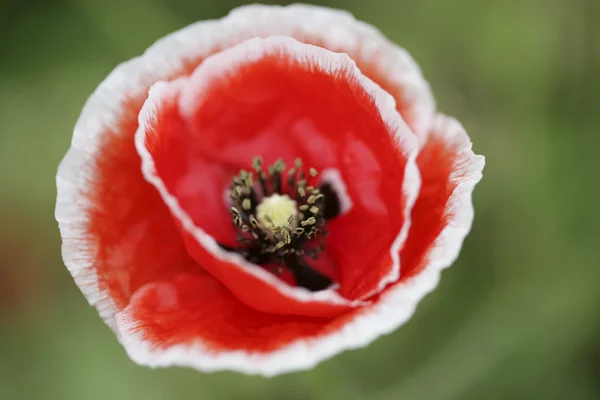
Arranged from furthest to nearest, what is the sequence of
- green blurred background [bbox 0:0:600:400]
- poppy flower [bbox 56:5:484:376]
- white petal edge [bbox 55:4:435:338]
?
1. green blurred background [bbox 0:0:600:400]
2. white petal edge [bbox 55:4:435:338]
3. poppy flower [bbox 56:5:484:376]

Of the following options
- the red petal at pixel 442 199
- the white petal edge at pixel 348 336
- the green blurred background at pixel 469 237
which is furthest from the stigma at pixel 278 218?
the green blurred background at pixel 469 237

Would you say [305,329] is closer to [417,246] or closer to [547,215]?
[417,246]

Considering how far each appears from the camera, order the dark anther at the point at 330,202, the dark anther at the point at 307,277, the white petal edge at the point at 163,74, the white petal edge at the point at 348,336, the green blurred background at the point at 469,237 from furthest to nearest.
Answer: the green blurred background at the point at 469,237, the dark anther at the point at 330,202, the dark anther at the point at 307,277, the white petal edge at the point at 163,74, the white petal edge at the point at 348,336

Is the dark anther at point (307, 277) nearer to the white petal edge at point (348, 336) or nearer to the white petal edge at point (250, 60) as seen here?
the white petal edge at point (250, 60)

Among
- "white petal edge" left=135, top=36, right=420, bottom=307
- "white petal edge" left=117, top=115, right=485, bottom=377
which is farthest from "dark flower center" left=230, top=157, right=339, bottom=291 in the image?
"white petal edge" left=117, top=115, right=485, bottom=377

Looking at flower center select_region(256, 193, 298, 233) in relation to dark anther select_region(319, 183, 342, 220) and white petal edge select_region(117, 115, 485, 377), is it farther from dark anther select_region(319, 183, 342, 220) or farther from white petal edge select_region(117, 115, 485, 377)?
white petal edge select_region(117, 115, 485, 377)

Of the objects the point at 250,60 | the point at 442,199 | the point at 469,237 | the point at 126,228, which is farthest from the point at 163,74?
the point at 469,237

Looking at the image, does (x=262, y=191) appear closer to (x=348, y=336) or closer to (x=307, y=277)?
(x=307, y=277)

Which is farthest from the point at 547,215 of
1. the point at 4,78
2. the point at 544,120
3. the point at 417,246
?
the point at 4,78
